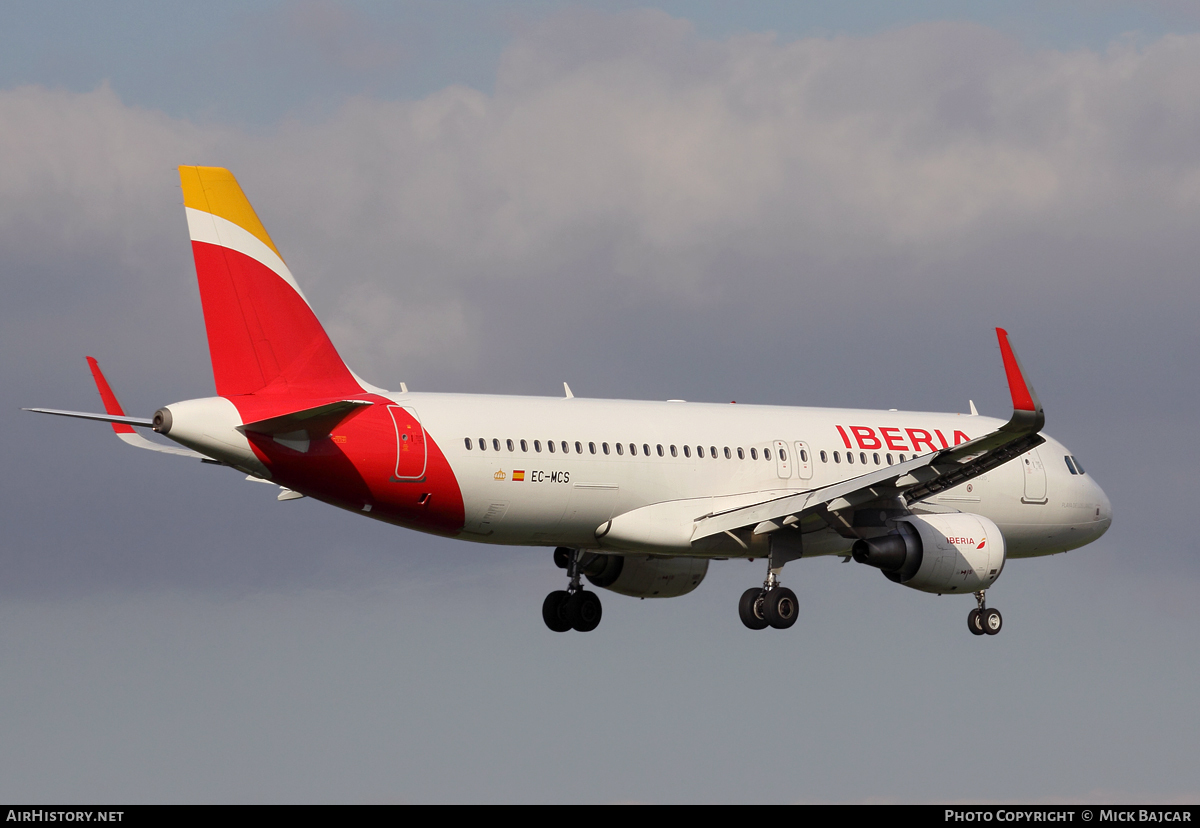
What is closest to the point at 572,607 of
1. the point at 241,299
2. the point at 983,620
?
the point at 983,620

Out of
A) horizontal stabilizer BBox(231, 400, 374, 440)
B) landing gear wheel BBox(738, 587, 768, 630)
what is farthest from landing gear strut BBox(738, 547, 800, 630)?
horizontal stabilizer BBox(231, 400, 374, 440)

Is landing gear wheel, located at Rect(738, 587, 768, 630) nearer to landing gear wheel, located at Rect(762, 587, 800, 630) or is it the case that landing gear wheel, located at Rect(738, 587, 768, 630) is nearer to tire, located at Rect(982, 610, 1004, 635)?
landing gear wheel, located at Rect(762, 587, 800, 630)

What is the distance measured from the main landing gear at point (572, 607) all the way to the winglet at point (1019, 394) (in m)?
12.0

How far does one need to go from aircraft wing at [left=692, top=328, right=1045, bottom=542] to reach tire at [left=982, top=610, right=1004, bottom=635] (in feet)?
16.0

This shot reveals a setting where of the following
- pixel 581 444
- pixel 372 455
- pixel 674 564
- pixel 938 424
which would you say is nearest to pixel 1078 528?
pixel 938 424

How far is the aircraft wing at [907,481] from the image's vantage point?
2859 cm

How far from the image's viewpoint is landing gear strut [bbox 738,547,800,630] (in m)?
33.8

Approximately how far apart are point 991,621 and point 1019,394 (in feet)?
35.9

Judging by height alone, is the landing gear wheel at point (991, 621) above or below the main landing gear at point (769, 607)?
above

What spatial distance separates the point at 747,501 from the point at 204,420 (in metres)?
12.1

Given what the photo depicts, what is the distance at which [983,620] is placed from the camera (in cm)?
3775

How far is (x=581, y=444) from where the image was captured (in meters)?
32.6

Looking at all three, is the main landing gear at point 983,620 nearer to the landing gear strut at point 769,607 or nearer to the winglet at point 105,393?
the landing gear strut at point 769,607

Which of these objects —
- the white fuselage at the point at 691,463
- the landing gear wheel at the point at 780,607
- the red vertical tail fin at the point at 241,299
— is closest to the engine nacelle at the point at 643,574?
the white fuselage at the point at 691,463
